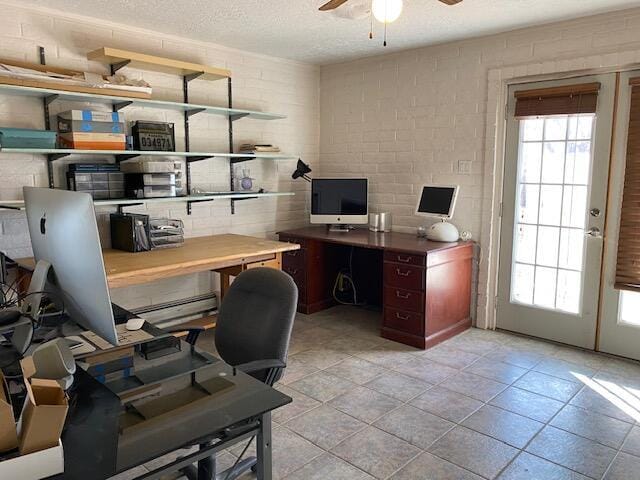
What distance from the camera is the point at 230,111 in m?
4.20

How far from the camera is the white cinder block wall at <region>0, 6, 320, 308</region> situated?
3.30 m

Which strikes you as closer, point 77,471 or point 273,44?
point 77,471

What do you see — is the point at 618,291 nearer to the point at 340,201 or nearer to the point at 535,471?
the point at 535,471

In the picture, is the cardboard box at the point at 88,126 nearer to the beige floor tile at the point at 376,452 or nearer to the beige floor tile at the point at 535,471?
the beige floor tile at the point at 376,452

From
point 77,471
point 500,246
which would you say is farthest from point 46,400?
point 500,246

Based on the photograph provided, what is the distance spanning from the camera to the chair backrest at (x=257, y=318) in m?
2.06

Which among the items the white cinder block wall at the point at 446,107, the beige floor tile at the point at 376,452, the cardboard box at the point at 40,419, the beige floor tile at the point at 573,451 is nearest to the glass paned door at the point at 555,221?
the white cinder block wall at the point at 446,107

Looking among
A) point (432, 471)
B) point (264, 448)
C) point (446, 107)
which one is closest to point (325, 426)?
point (432, 471)

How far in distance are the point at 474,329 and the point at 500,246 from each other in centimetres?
75

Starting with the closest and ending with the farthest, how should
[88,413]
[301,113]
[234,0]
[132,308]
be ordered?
[88,413] → [234,0] → [132,308] → [301,113]

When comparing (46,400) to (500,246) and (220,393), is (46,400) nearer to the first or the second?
(220,393)

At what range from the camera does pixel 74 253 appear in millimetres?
1475

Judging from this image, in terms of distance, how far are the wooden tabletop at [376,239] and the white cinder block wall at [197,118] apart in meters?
0.47

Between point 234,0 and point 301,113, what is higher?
point 234,0
